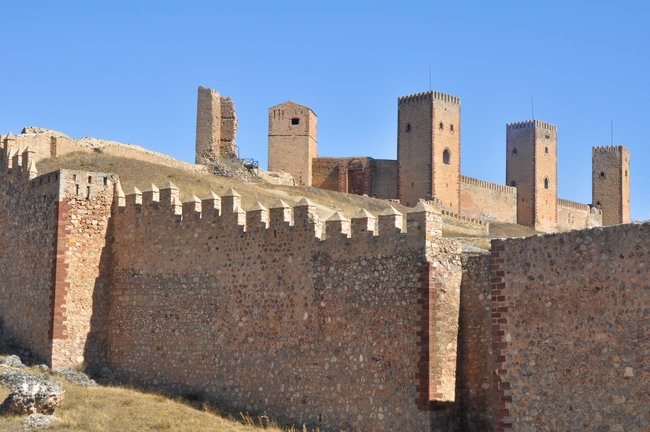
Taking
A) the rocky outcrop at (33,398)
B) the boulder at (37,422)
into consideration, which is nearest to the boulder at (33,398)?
the rocky outcrop at (33,398)

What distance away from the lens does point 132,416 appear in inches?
729

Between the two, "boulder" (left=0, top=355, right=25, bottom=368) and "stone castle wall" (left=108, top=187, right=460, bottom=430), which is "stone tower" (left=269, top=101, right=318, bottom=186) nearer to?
"stone castle wall" (left=108, top=187, right=460, bottom=430)

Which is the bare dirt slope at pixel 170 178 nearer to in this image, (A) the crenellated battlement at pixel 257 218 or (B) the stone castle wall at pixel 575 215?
(A) the crenellated battlement at pixel 257 218

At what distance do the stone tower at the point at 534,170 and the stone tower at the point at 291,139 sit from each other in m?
17.7

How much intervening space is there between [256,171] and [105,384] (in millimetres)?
34371

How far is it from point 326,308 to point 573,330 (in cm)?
569

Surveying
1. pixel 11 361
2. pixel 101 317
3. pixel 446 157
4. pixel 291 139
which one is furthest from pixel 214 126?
pixel 11 361

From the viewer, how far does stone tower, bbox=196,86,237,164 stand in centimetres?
5531

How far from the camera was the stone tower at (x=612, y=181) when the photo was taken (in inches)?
3066

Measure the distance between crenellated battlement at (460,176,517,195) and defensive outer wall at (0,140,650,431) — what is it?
154 ft

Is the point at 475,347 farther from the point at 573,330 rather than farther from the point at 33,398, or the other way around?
the point at 33,398

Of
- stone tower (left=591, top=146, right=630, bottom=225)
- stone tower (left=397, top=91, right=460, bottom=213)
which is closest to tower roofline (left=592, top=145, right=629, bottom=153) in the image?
stone tower (left=591, top=146, right=630, bottom=225)

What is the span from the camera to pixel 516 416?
600 inches

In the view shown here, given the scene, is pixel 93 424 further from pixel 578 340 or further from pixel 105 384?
pixel 578 340
